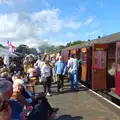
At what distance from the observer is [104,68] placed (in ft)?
51.6

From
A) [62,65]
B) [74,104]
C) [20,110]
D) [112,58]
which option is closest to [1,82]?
[20,110]

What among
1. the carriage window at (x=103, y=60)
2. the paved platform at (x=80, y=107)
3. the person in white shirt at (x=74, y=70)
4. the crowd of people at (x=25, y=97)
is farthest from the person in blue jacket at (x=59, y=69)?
the carriage window at (x=103, y=60)

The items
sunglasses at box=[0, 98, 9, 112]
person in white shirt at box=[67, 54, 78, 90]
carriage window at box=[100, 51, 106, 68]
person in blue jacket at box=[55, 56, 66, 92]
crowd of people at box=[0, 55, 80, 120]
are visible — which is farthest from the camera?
person in white shirt at box=[67, 54, 78, 90]

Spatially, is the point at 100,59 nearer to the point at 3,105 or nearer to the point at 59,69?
the point at 59,69

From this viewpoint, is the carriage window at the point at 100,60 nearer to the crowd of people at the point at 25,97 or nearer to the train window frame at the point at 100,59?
the train window frame at the point at 100,59

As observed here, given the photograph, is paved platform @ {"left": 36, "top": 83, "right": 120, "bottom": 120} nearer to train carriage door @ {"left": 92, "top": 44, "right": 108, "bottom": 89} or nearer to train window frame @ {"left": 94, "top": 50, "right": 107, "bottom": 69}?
train carriage door @ {"left": 92, "top": 44, "right": 108, "bottom": 89}

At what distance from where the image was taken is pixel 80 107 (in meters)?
11.8

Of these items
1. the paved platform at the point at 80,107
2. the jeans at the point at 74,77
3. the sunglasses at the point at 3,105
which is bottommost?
the paved platform at the point at 80,107

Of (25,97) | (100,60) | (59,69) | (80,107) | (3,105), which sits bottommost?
(80,107)

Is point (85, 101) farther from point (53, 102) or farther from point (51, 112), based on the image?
point (51, 112)

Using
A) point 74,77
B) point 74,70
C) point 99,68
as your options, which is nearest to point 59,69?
point 74,70

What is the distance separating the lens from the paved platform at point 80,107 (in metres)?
10.1

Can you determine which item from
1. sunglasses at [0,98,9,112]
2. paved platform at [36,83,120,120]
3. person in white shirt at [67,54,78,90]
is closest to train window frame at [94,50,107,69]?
person in white shirt at [67,54,78,90]

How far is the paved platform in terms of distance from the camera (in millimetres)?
10070
